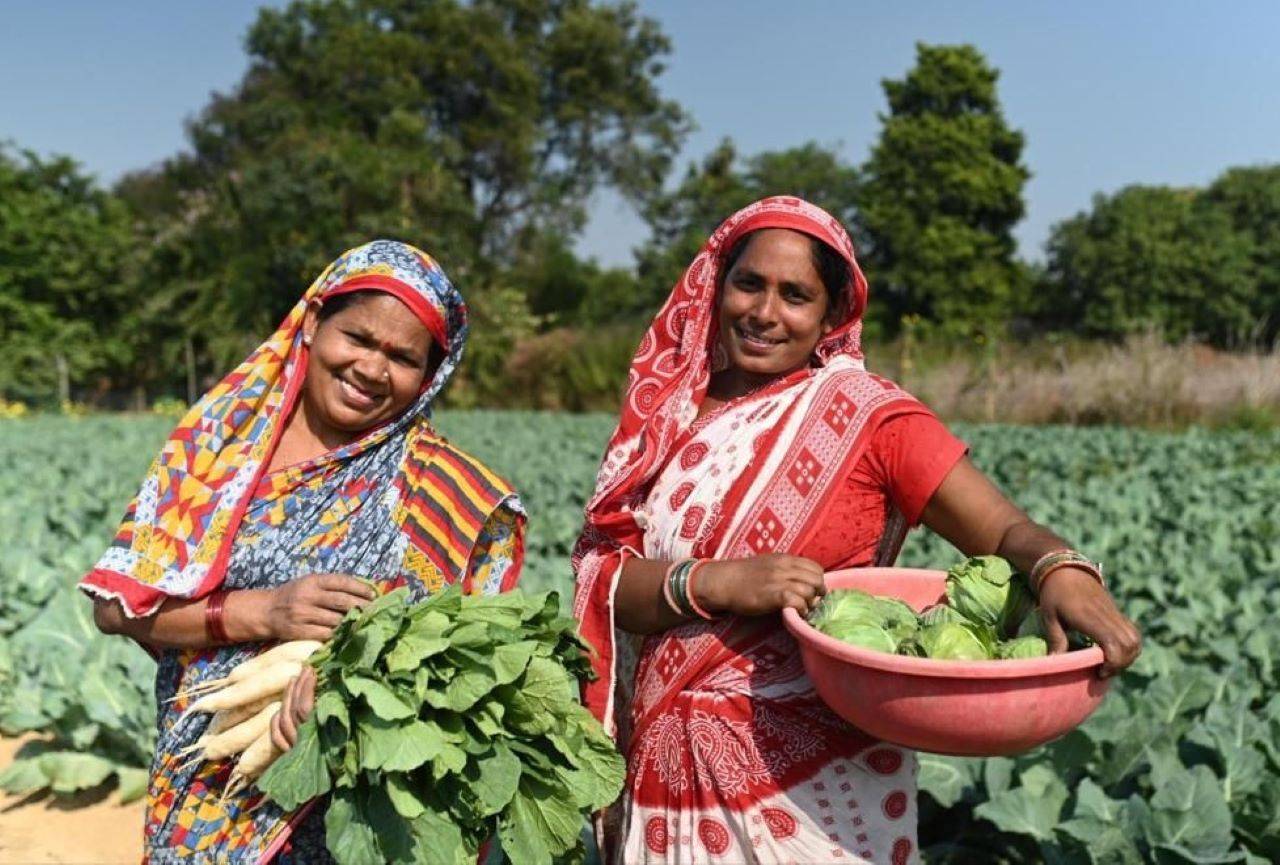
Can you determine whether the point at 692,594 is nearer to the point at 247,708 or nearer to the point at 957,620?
the point at 957,620

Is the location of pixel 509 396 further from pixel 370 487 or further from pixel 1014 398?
pixel 370 487

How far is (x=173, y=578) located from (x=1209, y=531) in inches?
265

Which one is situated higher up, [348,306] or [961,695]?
[348,306]

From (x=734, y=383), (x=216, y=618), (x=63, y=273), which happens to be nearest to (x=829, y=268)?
(x=734, y=383)

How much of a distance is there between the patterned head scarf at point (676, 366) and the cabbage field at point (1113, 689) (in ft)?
5.55

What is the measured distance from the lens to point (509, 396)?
2719cm

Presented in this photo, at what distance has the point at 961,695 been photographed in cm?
155

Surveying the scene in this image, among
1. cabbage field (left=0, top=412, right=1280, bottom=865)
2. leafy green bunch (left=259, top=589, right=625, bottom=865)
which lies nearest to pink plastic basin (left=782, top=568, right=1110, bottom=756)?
leafy green bunch (left=259, top=589, right=625, bottom=865)

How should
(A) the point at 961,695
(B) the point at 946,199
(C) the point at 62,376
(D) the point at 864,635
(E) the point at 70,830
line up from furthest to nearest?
(B) the point at 946,199, (C) the point at 62,376, (E) the point at 70,830, (D) the point at 864,635, (A) the point at 961,695

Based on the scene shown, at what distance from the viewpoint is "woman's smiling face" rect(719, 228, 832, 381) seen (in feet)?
6.52

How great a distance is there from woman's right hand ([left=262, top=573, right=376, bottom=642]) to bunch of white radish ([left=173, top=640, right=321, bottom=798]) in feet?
0.08

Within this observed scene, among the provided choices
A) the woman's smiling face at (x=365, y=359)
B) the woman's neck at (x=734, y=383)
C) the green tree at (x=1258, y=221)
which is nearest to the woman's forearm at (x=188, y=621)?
the woman's smiling face at (x=365, y=359)

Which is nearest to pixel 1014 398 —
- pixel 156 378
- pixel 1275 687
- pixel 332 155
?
pixel 1275 687

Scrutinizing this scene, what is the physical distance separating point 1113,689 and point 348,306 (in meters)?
3.24
